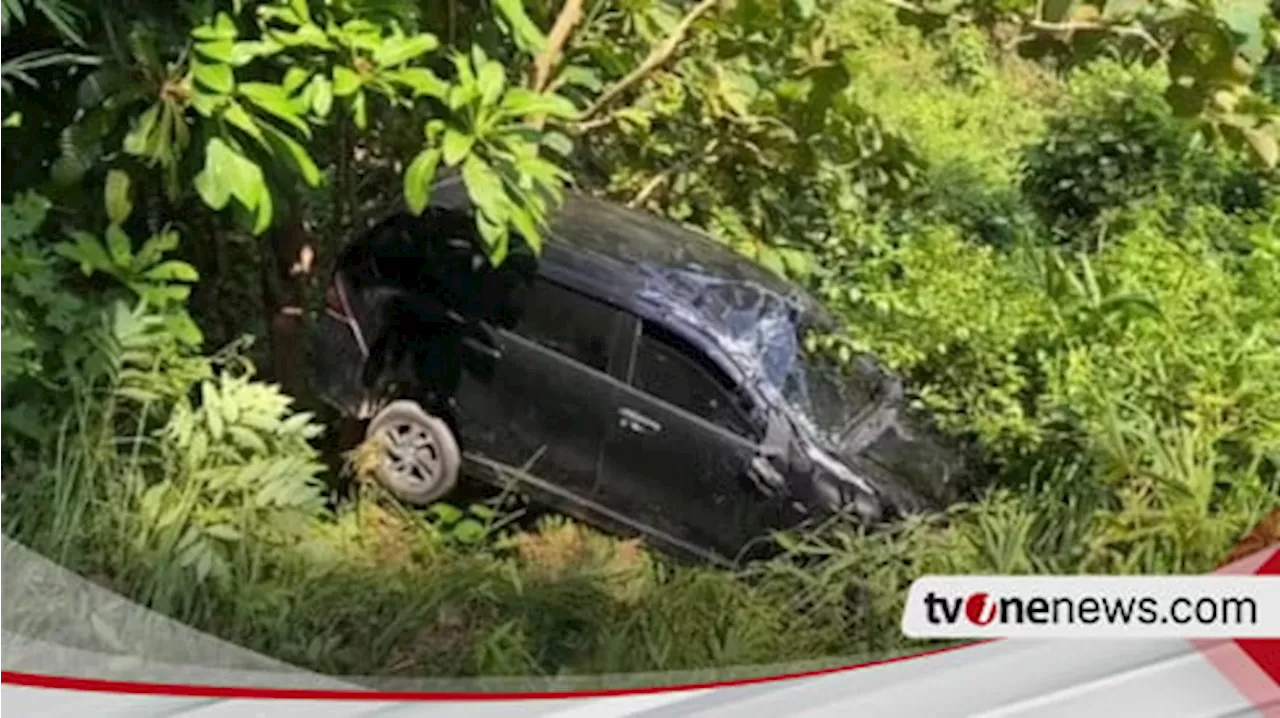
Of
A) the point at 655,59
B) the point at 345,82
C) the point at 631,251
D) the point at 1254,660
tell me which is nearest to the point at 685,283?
the point at 631,251

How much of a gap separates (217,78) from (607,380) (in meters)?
0.32

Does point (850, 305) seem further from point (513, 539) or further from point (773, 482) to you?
point (513, 539)

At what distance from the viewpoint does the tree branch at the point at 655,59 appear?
1206 millimetres

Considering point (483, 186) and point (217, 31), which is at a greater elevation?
point (217, 31)

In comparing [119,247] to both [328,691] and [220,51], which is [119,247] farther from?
[328,691]

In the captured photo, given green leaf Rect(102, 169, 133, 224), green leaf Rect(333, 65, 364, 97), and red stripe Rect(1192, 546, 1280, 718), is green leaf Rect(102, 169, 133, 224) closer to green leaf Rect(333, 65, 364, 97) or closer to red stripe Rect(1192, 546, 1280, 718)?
green leaf Rect(333, 65, 364, 97)

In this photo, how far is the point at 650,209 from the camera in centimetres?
122

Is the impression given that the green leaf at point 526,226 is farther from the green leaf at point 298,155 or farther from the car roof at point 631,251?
the green leaf at point 298,155

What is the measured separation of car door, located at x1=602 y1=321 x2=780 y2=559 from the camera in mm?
1188

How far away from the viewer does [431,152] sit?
1148 millimetres

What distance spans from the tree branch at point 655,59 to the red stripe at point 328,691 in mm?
394

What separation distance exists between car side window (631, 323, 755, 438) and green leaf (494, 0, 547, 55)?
0.67ft

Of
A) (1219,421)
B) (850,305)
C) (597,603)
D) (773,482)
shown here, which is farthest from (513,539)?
(1219,421)

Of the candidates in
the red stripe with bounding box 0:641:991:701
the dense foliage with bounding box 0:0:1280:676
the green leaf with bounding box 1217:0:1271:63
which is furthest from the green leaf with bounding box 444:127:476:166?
the green leaf with bounding box 1217:0:1271:63
